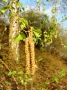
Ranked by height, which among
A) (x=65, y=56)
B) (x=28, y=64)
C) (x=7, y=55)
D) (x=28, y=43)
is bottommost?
(x=65, y=56)

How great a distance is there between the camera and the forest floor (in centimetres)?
885

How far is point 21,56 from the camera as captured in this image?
12188 mm

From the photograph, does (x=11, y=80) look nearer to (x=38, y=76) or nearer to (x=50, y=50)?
(x=38, y=76)

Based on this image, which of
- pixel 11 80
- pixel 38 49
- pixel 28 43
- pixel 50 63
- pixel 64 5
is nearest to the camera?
pixel 28 43

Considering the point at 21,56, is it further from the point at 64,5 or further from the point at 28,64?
the point at 28,64

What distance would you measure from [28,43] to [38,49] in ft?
42.7

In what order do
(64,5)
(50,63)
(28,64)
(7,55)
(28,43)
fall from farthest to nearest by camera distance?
(50,63) → (64,5) → (7,55) → (28,64) → (28,43)

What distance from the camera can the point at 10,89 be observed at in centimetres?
878

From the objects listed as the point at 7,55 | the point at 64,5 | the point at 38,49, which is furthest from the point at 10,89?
the point at 38,49

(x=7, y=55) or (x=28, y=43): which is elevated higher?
(x=28, y=43)

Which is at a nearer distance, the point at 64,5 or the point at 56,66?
→ the point at 64,5

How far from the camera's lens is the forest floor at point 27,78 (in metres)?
8.85

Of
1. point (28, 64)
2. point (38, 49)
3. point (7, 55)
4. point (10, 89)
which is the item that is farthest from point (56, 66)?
point (28, 64)

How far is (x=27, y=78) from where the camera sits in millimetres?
6902
